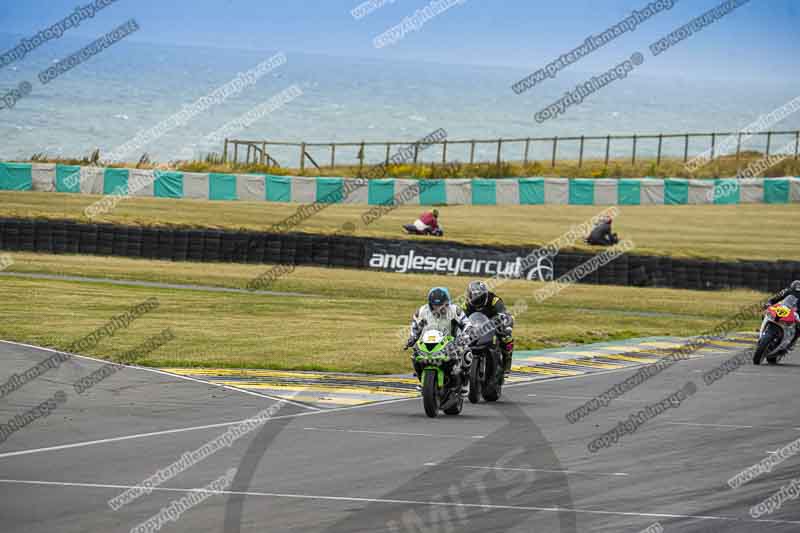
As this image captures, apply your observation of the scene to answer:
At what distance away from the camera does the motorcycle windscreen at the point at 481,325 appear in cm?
1716

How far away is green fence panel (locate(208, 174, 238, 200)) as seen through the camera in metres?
54.2

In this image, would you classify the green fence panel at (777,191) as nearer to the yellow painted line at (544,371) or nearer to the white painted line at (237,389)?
the yellow painted line at (544,371)

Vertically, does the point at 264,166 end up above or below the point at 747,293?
above

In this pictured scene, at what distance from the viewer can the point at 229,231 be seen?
37.1 meters

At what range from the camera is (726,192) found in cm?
5891

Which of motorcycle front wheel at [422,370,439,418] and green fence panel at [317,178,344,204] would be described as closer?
motorcycle front wheel at [422,370,439,418]

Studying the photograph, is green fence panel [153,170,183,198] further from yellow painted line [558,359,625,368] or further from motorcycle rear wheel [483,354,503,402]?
motorcycle rear wheel [483,354,503,402]

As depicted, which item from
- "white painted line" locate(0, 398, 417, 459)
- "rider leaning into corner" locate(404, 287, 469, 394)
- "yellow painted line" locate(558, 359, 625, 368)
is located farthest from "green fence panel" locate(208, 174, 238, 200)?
"rider leaning into corner" locate(404, 287, 469, 394)

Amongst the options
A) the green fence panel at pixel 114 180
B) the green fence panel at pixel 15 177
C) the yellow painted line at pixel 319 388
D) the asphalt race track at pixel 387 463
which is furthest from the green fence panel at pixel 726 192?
the yellow painted line at pixel 319 388

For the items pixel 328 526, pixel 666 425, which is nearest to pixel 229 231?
pixel 666 425

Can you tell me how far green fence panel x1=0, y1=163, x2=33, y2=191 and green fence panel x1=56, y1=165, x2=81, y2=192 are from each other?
113 cm

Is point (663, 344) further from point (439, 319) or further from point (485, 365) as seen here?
point (439, 319)

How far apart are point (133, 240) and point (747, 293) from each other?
18.3 m

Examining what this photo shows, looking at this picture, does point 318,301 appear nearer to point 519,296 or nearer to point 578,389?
point 519,296
